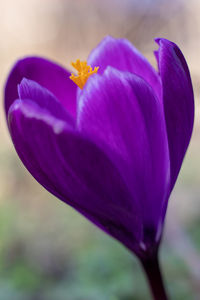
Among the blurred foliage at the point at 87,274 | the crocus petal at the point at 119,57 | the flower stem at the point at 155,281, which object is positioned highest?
the crocus petal at the point at 119,57

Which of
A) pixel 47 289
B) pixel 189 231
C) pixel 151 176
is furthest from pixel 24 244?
pixel 151 176

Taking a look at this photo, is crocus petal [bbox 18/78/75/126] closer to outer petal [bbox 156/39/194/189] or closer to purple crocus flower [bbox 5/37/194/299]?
purple crocus flower [bbox 5/37/194/299]

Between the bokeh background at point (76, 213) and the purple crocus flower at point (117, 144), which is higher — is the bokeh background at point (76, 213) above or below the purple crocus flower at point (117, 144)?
below

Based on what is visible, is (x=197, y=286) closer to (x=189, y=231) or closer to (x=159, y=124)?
(x=189, y=231)

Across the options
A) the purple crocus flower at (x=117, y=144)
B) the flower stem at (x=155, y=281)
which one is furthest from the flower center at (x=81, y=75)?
the flower stem at (x=155, y=281)

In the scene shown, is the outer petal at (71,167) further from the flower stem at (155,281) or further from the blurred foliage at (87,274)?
the blurred foliage at (87,274)

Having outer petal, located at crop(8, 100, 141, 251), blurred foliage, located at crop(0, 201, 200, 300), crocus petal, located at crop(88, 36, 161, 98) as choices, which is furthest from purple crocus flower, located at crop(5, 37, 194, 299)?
blurred foliage, located at crop(0, 201, 200, 300)

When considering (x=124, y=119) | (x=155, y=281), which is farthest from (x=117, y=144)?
(x=155, y=281)
